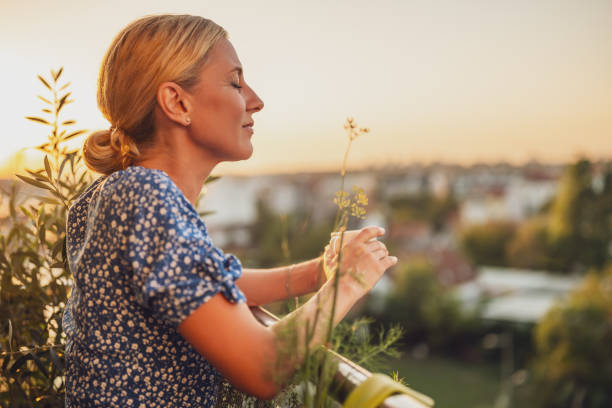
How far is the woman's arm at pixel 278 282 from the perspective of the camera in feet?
3.65

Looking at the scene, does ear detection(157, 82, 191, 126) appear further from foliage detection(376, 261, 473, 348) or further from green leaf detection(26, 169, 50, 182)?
foliage detection(376, 261, 473, 348)

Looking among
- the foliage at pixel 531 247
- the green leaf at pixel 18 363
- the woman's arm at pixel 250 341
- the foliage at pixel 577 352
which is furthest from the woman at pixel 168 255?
the foliage at pixel 531 247

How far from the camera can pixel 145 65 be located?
35.4 inches

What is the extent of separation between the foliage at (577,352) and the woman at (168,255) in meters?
32.6

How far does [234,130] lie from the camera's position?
96 cm

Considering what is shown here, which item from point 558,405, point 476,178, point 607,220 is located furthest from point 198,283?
point 476,178

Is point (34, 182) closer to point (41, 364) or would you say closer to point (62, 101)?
point (62, 101)

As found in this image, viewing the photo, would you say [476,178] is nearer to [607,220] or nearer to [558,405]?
[607,220]

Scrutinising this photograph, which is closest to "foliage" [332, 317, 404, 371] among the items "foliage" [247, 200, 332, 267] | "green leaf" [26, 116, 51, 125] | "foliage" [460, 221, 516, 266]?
"green leaf" [26, 116, 51, 125]

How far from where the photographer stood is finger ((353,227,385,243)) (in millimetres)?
912

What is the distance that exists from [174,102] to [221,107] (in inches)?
3.0

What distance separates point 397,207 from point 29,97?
50.5 m

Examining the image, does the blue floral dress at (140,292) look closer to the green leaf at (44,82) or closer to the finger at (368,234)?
the finger at (368,234)

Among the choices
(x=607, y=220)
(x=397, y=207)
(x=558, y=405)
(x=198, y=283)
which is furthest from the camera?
(x=397, y=207)
